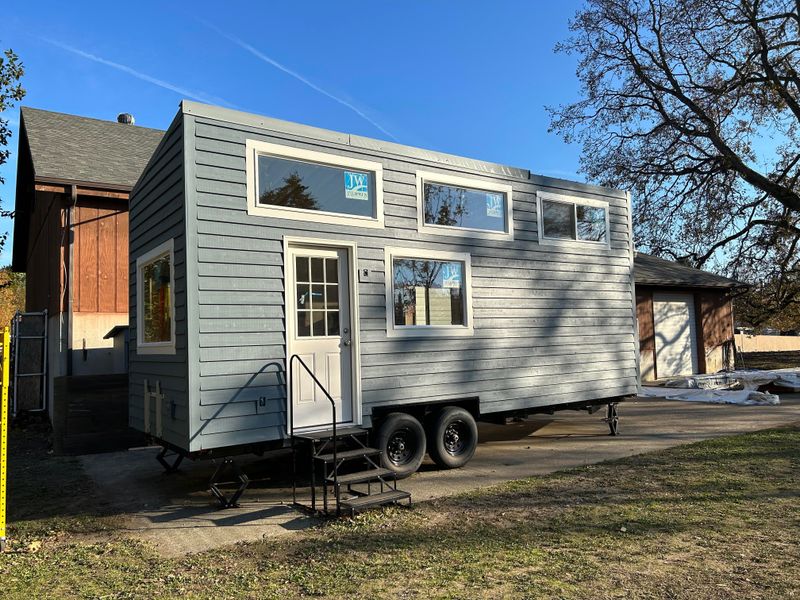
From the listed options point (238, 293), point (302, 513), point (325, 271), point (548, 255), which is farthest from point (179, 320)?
point (548, 255)

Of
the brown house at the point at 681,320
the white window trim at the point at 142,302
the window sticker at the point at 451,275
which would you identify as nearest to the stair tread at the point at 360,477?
the white window trim at the point at 142,302

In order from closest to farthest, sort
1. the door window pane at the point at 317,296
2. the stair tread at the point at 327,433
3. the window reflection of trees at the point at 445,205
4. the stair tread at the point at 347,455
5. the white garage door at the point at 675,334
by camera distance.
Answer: the stair tread at the point at 347,455 → the stair tread at the point at 327,433 → the door window pane at the point at 317,296 → the window reflection of trees at the point at 445,205 → the white garage door at the point at 675,334

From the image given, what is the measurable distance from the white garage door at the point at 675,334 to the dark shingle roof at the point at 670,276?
579 mm

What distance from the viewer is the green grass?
11.5ft

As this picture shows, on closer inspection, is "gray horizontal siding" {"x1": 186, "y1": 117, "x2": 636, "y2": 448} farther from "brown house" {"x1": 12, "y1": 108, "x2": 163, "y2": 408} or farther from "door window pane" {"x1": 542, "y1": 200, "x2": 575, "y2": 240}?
"brown house" {"x1": 12, "y1": 108, "x2": 163, "y2": 408}

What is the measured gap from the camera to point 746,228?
21.1 metres

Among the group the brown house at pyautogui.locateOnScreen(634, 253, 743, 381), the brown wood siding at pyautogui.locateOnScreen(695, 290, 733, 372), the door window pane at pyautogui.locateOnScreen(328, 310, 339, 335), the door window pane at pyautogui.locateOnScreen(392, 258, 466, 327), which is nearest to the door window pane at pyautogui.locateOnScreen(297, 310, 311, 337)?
the door window pane at pyautogui.locateOnScreen(328, 310, 339, 335)

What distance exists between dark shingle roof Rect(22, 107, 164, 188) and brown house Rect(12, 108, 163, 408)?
2cm

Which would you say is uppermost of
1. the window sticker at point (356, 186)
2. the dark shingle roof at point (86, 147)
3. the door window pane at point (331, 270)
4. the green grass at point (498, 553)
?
the dark shingle roof at point (86, 147)

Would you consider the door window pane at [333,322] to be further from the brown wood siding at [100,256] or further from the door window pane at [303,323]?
the brown wood siding at [100,256]

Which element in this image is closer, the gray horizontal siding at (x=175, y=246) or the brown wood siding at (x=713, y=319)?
the gray horizontal siding at (x=175, y=246)

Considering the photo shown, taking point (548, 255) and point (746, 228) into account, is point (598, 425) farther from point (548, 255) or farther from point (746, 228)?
point (746, 228)

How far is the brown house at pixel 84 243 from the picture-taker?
940cm

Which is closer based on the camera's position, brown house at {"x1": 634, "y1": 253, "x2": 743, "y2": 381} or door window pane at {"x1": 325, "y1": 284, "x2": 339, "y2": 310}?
door window pane at {"x1": 325, "y1": 284, "x2": 339, "y2": 310}
